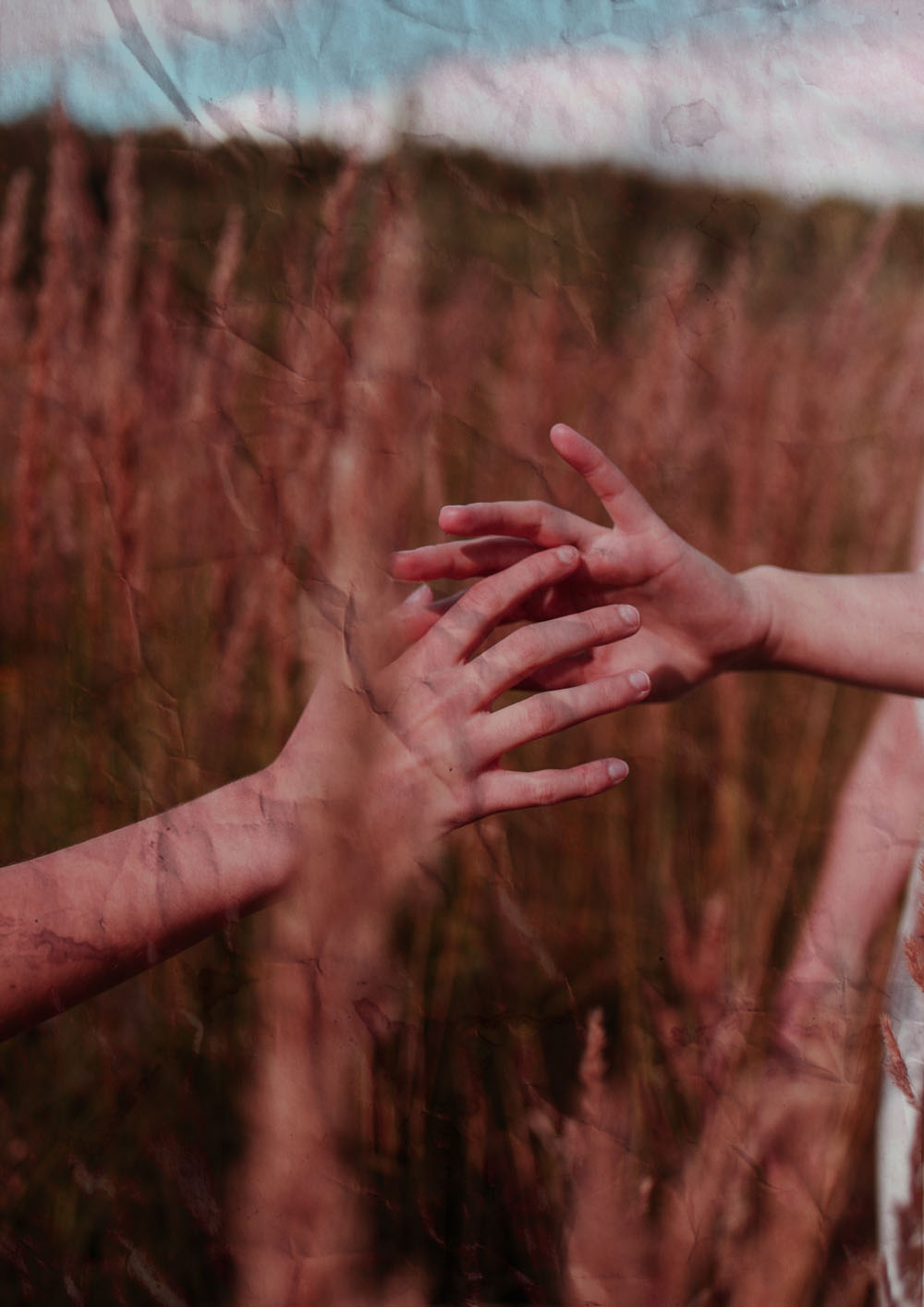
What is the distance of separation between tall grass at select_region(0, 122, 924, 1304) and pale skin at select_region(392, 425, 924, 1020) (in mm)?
51

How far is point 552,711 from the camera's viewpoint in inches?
17.9

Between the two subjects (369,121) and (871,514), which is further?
(871,514)

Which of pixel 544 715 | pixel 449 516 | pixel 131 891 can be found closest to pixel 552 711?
pixel 544 715

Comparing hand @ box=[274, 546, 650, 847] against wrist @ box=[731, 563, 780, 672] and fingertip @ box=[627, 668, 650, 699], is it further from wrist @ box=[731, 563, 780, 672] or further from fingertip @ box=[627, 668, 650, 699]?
wrist @ box=[731, 563, 780, 672]

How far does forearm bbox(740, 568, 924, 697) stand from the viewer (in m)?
0.58

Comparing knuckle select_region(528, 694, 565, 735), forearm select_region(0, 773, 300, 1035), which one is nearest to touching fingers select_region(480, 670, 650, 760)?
knuckle select_region(528, 694, 565, 735)

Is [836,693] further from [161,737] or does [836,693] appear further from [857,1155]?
[161,737]

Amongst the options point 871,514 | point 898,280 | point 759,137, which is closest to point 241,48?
point 759,137

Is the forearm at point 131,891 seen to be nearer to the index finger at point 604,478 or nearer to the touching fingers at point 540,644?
the touching fingers at point 540,644

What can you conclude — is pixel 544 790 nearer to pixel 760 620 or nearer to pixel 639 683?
pixel 639 683

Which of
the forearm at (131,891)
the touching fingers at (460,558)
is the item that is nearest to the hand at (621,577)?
the touching fingers at (460,558)

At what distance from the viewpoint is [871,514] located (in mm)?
811

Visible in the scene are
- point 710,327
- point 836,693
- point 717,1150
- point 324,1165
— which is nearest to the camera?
point 324,1165

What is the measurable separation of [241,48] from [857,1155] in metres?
0.76
